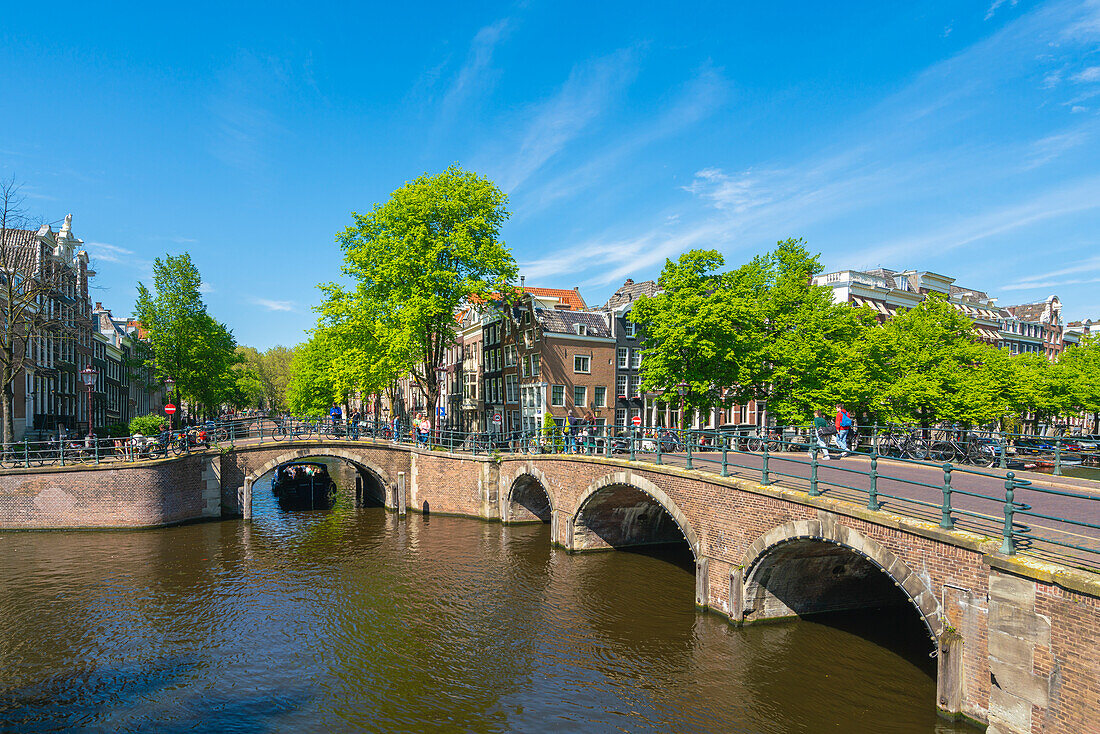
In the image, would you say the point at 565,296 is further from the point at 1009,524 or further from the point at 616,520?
the point at 1009,524

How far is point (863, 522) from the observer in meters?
11.9

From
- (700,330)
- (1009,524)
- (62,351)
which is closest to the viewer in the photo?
(1009,524)

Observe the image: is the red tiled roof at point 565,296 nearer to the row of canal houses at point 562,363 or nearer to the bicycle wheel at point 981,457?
the row of canal houses at point 562,363

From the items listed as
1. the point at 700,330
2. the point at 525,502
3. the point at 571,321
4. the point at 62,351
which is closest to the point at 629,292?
the point at 571,321

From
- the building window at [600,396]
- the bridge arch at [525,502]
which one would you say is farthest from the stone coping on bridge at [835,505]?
the building window at [600,396]

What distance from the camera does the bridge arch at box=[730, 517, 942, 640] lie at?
45.8 ft

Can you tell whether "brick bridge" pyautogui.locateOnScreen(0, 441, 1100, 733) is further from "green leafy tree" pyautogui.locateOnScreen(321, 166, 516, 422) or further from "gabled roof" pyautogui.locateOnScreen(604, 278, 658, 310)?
"gabled roof" pyautogui.locateOnScreen(604, 278, 658, 310)

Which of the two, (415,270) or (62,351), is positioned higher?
(415,270)

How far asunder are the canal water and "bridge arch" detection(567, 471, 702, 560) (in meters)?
1.02

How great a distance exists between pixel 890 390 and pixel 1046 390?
55.1ft

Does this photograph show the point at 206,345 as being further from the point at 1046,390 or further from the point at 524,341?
the point at 1046,390

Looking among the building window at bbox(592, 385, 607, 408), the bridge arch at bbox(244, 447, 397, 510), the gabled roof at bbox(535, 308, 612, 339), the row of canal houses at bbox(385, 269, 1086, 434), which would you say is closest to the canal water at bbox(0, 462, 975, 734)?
the bridge arch at bbox(244, 447, 397, 510)

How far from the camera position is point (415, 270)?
113 ft

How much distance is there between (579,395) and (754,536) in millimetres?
29175
